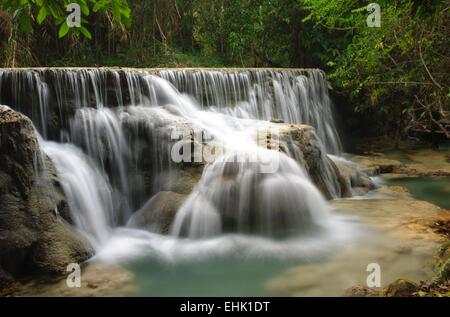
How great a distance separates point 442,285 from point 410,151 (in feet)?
31.8

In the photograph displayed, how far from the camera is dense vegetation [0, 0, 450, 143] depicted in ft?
30.3

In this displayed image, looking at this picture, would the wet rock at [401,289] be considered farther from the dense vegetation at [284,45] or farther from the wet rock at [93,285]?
the dense vegetation at [284,45]

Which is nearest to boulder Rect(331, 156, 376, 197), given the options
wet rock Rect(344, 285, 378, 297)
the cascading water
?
the cascading water

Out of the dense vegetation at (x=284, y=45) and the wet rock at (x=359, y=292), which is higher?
the dense vegetation at (x=284, y=45)

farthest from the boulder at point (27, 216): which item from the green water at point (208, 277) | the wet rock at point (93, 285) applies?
the green water at point (208, 277)

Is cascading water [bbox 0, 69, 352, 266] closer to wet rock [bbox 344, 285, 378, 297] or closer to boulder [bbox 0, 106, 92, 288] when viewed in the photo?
boulder [bbox 0, 106, 92, 288]

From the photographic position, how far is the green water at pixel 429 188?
8.40 m

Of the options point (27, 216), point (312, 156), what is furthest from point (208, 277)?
point (312, 156)

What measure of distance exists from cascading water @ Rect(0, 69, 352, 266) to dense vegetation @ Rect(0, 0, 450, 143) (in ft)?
6.20

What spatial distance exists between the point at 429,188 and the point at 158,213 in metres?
5.82

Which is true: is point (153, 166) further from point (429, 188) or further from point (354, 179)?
point (429, 188)

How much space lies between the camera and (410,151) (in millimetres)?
13070

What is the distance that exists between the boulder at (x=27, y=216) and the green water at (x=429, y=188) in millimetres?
6328
